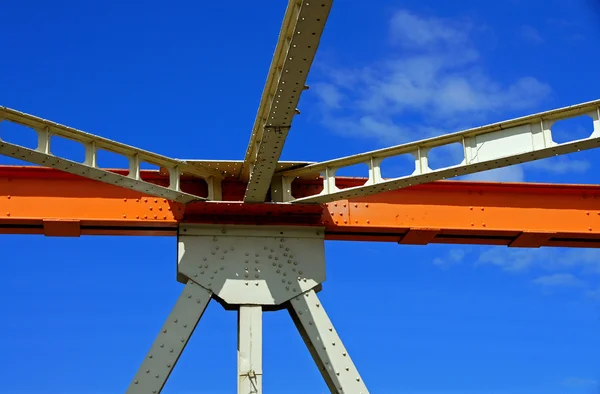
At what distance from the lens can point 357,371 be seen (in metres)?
10.8

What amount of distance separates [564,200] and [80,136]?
6.18m

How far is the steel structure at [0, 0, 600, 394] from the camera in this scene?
10414mm

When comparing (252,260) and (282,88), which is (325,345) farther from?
(282,88)

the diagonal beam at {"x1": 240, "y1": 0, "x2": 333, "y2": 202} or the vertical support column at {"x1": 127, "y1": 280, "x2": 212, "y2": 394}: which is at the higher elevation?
the diagonal beam at {"x1": 240, "y1": 0, "x2": 333, "y2": 202}

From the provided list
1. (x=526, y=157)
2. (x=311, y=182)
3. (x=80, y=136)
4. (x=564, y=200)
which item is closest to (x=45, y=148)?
(x=80, y=136)

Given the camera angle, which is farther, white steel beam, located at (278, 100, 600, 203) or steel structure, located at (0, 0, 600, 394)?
steel structure, located at (0, 0, 600, 394)

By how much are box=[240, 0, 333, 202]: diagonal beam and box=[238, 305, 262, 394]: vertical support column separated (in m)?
1.33

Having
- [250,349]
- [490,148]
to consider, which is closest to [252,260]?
[250,349]

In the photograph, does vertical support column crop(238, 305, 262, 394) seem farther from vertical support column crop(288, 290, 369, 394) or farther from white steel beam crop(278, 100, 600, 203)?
white steel beam crop(278, 100, 600, 203)

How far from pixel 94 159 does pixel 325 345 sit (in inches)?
130

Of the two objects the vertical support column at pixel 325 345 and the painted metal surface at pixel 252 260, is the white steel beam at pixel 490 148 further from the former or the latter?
the vertical support column at pixel 325 345

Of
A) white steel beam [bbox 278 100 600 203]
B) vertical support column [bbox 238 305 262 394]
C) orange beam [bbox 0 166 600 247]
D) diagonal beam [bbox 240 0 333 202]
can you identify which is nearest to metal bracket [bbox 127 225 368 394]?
vertical support column [bbox 238 305 262 394]

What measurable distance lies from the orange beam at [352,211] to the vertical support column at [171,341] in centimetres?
93

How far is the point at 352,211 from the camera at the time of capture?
11.8 meters
